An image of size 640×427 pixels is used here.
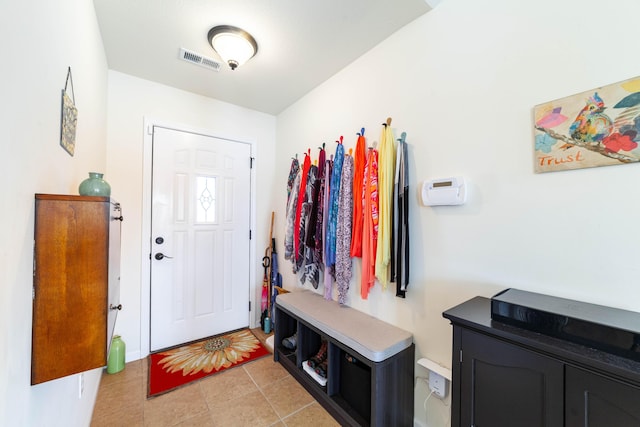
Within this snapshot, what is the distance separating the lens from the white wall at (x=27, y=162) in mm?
673

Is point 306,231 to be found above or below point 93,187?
below

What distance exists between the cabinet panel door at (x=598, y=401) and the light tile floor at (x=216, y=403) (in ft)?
4.45

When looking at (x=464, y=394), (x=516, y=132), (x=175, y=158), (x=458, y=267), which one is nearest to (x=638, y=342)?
(x=464, y=394)

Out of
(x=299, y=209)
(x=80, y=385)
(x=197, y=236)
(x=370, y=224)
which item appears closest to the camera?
(x=80, y=385)

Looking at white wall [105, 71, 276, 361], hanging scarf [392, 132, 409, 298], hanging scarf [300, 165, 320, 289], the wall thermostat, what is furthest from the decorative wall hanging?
the wall thermostat

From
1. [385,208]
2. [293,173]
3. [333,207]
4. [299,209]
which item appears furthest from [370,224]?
[293,173]

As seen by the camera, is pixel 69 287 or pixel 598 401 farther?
pixel 69 287

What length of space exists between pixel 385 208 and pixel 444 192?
0.37 m

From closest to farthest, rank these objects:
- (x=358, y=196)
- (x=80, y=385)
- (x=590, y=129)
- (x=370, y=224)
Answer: (x=590, y=129)
(x=80, y=385)
(x=370, y=224)
(x=358, y=196)

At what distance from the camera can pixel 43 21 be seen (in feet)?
2.91

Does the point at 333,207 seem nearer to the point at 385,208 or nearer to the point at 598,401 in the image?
the point at 385,208

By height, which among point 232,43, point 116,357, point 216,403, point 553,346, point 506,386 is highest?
point 232,43

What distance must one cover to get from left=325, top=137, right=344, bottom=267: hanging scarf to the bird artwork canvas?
1.24 metres

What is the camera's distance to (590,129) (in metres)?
1.02
